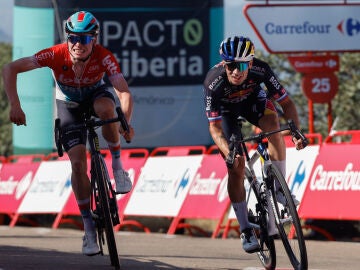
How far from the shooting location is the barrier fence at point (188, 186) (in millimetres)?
15991

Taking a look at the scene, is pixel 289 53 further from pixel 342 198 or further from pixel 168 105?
pixel 342 198

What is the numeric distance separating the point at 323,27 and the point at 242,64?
560 inches

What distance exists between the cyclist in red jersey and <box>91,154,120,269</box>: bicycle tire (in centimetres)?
Result: 21

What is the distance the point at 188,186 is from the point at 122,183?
7425 mm

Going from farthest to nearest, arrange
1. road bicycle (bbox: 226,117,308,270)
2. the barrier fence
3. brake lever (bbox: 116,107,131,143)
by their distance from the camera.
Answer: the barrier fence
brake lever (bbox: 116,107,131,143)
road bicycle (bbox: 226,117,308,270)

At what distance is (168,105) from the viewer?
29.7 metres

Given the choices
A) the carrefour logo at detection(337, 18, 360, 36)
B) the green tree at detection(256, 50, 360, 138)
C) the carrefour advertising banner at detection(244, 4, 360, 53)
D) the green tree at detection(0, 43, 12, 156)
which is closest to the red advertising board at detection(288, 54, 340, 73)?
the carrefour advertising banner at detection(244, 4, 360, 53)

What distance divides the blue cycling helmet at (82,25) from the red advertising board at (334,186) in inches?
217

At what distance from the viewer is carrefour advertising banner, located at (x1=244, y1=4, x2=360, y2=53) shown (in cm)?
2416

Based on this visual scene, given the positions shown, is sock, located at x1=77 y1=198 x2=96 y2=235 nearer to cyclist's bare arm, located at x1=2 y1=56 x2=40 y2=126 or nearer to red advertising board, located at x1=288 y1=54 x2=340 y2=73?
cyclist's bare arm, located at x1=2 y1=56 x2=40 y2=126

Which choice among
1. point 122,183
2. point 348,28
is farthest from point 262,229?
point 348,28

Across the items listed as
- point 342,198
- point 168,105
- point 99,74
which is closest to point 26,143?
point 168,105

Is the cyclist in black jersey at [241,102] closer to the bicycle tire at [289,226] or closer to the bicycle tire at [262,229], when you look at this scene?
the bicycle tire at [262,229]

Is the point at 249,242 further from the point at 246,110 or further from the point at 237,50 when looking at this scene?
the point at 237,50
